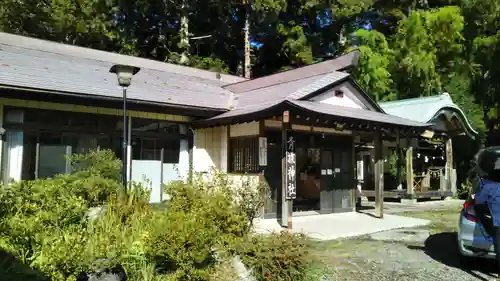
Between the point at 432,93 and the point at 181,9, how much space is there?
1678 centimetres

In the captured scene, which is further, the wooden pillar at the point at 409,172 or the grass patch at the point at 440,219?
the wooden pillar at the point at 409,172

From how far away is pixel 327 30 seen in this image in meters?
33.3

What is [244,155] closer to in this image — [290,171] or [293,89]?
[290,171]

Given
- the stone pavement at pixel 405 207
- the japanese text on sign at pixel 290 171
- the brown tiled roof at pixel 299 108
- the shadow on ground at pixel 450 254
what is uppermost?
the brown tiled roof at pixel 299 108

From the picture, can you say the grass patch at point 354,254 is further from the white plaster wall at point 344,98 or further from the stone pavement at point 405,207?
the white plaster wall at point 344,98

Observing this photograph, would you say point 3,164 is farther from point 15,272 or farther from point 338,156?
point 338,156

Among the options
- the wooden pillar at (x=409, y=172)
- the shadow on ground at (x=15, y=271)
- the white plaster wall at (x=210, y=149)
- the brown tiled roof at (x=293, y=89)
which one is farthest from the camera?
the wooden pillar at (x=409, y=172)

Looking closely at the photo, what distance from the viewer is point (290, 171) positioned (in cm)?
1084

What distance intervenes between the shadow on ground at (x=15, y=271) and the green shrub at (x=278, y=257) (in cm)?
267

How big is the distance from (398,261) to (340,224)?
4.26 m

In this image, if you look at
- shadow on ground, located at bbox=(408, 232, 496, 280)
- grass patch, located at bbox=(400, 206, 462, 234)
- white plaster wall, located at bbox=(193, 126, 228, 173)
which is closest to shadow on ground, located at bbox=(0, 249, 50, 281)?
shadow on ground, located at bbox=(408, 232, 496, 280)

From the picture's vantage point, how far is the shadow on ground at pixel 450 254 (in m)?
7.01

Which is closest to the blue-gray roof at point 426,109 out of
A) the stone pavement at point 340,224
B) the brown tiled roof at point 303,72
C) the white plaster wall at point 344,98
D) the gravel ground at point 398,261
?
the white plaster wall at point 344,98

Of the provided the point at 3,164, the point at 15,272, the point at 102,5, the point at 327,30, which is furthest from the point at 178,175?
the point at 327,30
